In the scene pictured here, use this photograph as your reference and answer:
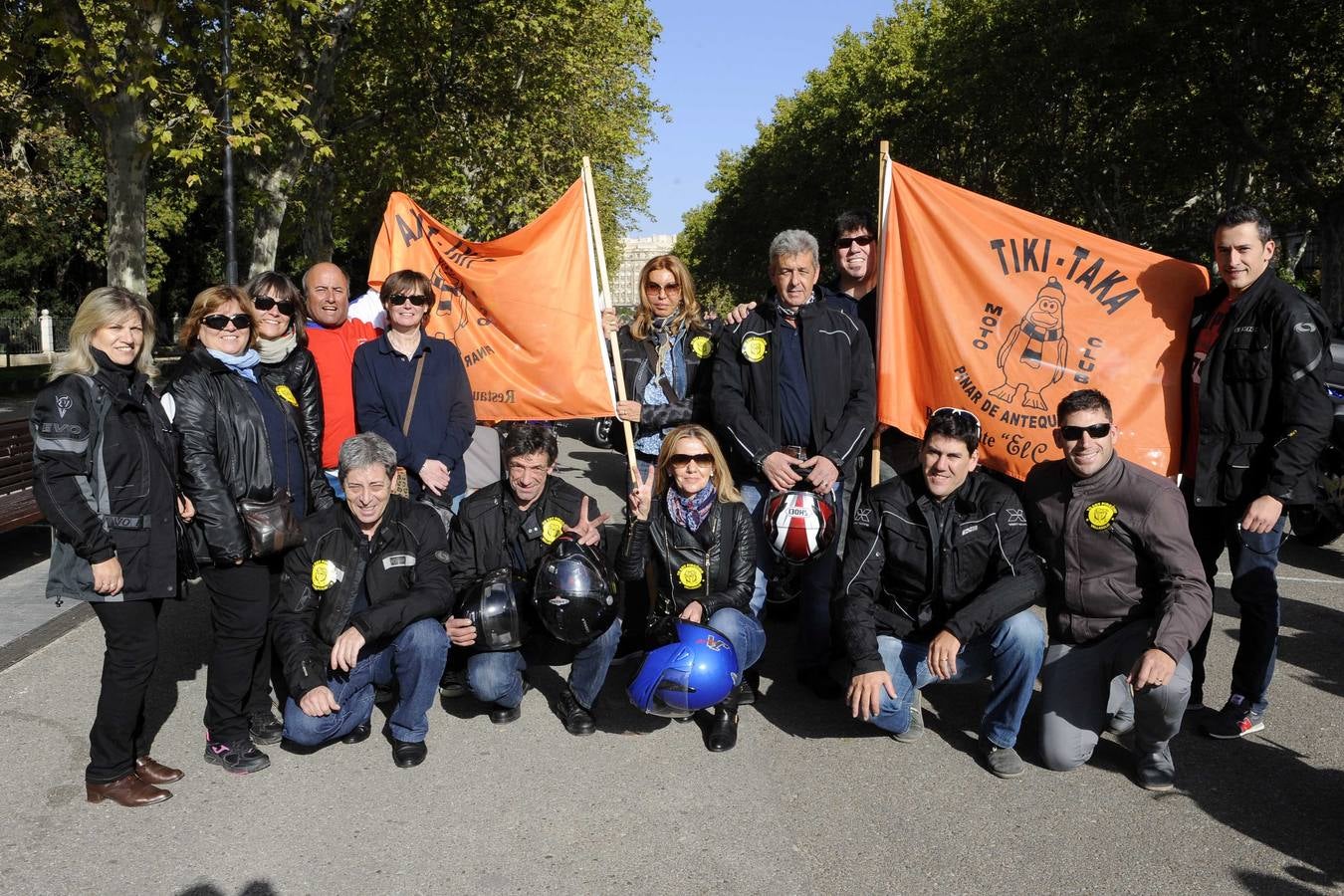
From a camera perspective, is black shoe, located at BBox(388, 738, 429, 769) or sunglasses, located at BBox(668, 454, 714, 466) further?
sunglasses, located at BBox(668, 454, 714, 466)

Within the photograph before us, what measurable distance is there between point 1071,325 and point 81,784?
493 cm

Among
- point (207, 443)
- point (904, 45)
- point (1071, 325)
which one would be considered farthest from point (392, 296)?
point (904, 45)

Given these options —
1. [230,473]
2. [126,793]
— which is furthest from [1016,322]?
[126,793]

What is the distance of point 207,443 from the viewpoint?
14.5 ft

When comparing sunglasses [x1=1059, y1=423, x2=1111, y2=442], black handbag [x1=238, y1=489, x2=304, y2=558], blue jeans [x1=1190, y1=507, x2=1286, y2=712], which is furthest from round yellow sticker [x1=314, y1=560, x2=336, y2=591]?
blue jeans [x1=1190, y1=507, x2=1286, y2=712]

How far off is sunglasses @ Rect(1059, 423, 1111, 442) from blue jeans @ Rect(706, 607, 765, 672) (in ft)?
5.35

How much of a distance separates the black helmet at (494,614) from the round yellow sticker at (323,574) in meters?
0.58

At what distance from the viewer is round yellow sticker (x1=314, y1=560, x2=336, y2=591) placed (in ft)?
15.0

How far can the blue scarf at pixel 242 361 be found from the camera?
180 inches

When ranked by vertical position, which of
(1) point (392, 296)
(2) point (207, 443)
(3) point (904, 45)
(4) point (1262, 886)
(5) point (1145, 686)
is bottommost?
(4) point (1262, 886)

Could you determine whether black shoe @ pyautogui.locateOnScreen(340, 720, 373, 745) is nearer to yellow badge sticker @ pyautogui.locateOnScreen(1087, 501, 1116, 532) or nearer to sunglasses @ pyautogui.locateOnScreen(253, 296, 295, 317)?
sunglasses @ pyautogui.locateOnScreen(253, 296, 295, 317)

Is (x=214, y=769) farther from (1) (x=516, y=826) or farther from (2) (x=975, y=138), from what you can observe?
(2) (x=975, y=138)

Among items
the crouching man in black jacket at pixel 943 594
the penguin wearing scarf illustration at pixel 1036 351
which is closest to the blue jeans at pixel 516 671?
the crouching man in black jacket at pixel 943 594

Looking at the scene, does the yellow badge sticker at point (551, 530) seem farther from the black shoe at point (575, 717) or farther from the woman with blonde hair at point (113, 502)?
the woman with blonde hair at point (113, 502)
